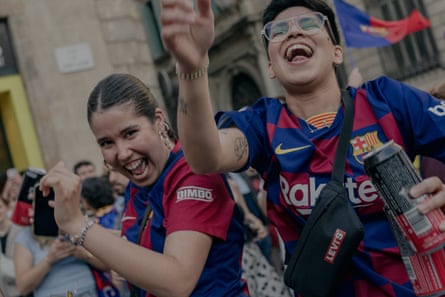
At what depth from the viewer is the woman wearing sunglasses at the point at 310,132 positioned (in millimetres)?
1542

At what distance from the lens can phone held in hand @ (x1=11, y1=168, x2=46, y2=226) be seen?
124 inches

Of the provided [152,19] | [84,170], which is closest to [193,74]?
[84,170]

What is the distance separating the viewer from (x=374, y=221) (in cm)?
169

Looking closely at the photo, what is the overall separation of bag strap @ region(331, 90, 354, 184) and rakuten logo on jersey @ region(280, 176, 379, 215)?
58mm

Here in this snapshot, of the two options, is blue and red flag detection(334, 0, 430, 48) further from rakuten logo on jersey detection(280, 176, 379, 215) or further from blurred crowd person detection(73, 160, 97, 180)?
rakuten logo on jersey detection(280, 176, 379, 215)

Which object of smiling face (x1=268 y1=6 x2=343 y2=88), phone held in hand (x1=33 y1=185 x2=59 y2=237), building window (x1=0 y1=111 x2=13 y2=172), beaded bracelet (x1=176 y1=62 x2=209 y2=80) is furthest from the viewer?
building window (x1=0 y1=111 x2=13 y2=172)

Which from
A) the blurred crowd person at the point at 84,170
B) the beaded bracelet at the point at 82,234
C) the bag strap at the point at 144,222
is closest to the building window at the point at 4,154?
the blurred crowd person at the point at 84,170

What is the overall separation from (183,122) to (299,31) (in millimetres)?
586

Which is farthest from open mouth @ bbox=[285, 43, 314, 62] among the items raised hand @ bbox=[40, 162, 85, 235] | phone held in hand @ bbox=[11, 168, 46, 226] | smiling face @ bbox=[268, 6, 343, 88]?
phone held in hand @ bbox=[11, 168, 46, 226]

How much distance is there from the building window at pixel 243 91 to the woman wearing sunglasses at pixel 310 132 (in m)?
15.4

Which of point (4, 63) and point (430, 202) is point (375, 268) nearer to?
point (430, 202)

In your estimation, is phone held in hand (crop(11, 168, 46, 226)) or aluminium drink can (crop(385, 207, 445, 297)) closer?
aluminium drink can (crop(385, 207, 445, 297))

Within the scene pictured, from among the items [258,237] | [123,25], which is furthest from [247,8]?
[258,237]

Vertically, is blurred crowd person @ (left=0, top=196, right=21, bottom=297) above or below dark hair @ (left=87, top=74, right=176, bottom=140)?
below
